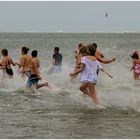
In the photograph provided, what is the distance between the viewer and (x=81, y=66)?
11.8 metres

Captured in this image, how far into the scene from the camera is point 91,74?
11.9 metres

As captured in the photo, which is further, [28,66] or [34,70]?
[28,66]

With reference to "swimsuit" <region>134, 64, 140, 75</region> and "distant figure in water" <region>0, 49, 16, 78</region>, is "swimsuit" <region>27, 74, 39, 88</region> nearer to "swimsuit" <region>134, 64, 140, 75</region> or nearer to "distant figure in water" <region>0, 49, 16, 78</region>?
"distant figure in water" <region>0, 49, 16, 78</region>

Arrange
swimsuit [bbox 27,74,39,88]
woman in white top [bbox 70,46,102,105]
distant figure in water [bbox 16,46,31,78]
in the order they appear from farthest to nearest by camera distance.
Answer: distant figure in water [bbox 16,46,31,78], swimsuit [bbox 27,74,39,88], woman in white top [bbox 70,46,102,105]

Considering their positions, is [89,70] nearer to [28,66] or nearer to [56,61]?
[28,66]

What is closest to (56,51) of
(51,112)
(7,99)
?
(7,99)

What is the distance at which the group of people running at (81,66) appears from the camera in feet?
38.8

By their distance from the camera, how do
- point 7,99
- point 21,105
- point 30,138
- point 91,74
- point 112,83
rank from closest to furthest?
1. point 30,138
2. point 91,74
3. point 21,105
4. point 7,99
5. point 112,83

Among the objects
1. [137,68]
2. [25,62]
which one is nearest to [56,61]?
[137,68]

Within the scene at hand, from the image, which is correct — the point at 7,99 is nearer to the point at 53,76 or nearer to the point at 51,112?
the point at 51,112

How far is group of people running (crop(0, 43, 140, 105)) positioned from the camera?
11812mm

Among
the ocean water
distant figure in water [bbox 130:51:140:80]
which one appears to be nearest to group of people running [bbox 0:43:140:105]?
distant figure in water [bbox 130:51:140:80]

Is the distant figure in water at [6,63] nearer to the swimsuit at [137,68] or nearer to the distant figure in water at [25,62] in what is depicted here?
the distant figure in water at [25,62]

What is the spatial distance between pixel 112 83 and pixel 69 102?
17.0 ft
